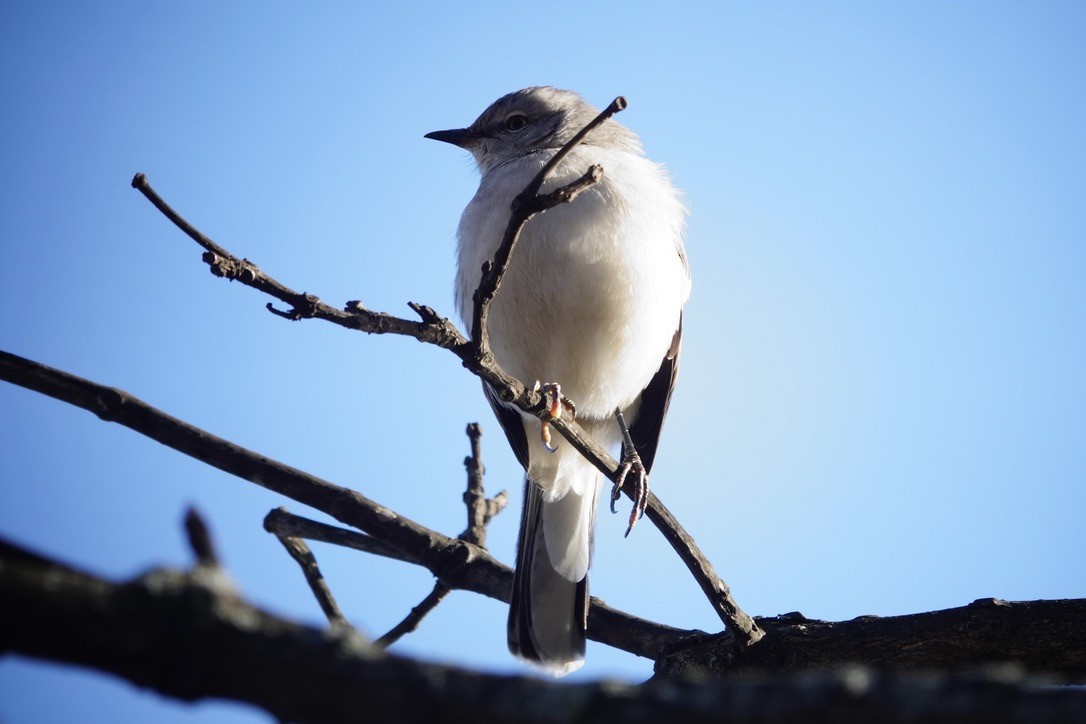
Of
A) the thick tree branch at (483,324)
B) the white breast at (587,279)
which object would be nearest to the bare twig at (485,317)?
the thick tree branch at (483,324)

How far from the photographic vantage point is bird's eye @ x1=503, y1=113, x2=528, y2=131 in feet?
22.6

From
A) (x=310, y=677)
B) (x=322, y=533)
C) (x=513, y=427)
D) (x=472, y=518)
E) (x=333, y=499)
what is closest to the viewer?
(x=310, y=677)

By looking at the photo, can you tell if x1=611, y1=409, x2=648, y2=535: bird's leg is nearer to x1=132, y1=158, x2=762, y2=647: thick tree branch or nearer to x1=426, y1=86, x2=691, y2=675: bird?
x1=426, y1=86, x2=691, y2=675: bird

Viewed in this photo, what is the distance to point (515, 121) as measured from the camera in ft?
22.6

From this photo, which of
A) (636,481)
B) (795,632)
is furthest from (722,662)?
(636,481)

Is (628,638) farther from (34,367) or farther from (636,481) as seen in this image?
(34,367)

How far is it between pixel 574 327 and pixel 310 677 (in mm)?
4306

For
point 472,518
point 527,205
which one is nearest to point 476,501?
point 472,518

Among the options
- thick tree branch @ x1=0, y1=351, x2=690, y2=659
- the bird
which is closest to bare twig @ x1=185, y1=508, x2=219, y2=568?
thick tree branch @ x1=0, y1=351, x2=690, y2=659

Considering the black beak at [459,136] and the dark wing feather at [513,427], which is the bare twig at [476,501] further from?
the black beak at [459,136]

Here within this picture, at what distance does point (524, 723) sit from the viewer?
110cm

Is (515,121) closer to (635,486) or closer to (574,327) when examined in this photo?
(574,327)

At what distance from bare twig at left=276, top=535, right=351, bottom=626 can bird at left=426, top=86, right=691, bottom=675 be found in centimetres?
96

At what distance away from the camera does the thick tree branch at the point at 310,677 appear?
108 cm
